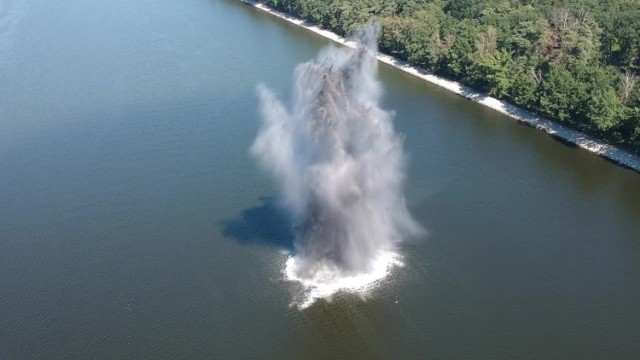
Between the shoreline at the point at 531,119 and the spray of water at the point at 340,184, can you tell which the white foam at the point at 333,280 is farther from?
the shoreline at the point at 531,119

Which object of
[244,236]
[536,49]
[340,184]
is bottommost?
[244,236]

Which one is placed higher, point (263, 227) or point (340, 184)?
point (340, 184)

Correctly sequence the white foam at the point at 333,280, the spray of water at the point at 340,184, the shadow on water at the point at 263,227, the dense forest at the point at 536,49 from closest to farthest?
1. the spray of water at the point at 340,184
2. the white foam at the point at 333,280
3. the shadow on water at the point at 263,227
4. the dense forest at the point at 536,49

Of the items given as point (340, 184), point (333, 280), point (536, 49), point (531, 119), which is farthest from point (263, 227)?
point (536, 49)

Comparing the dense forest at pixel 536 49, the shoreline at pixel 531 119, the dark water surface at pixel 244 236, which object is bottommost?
the dark water surface at pixel 244 236

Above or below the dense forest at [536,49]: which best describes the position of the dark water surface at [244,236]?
below

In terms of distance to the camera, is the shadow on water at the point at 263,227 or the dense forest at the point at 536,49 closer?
the shadow on water at the point at 263,227

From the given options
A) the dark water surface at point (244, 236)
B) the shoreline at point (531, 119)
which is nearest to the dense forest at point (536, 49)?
the shoreline at point (531, 119)

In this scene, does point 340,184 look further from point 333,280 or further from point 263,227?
point 263,227
